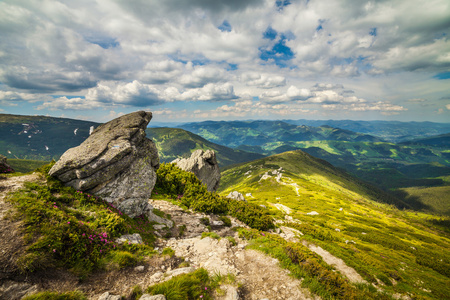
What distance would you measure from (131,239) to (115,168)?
7196 millimetres

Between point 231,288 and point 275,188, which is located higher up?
point 231,288

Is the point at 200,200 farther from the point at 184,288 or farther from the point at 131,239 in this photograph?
the point at 184,288

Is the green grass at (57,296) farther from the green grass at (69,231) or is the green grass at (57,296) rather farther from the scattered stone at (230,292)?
the scattered stone at (230,292)

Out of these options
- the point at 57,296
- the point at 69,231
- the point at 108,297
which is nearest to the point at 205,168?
the point at 69,231

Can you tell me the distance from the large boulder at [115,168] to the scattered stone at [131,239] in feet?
11.8

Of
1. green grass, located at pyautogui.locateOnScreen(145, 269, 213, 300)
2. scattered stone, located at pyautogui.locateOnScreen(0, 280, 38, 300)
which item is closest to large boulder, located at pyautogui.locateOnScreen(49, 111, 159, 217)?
scattered stone, located at pyautogui.locateOnScreen(0, 280, 38, 300)

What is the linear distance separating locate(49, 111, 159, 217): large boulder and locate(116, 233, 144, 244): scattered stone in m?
3.60

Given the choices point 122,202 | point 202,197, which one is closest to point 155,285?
point 122,202

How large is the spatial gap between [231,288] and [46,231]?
11.3m

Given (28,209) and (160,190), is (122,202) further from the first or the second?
(160,190)

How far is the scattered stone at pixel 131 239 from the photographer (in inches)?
511

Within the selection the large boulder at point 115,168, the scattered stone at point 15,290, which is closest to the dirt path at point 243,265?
the large boulder at point 115,168

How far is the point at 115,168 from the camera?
1723cm

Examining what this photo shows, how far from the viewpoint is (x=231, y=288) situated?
10.4 metres
